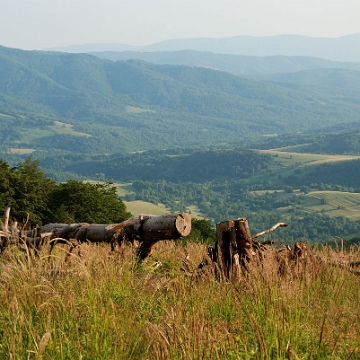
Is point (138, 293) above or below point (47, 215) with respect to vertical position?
above

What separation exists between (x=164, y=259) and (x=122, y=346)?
6868 millimetres

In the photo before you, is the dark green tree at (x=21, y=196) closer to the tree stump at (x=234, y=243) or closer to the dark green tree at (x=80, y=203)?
the dark green tree at (x=80, y=203)

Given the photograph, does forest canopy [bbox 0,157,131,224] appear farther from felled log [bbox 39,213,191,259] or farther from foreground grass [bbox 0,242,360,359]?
foreground grass [bbox 0,242,360,359]

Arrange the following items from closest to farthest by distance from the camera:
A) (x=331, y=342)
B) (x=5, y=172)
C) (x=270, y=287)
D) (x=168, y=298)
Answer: (x=331, y=342) < (x=270, y=287) < (x=168, y=298) < (x=5, y=172)

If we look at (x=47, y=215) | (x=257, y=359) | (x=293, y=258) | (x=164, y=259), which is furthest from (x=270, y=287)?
(x=47, y=215)

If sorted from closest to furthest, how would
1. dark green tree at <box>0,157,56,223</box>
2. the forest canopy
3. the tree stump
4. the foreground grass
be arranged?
the foreground grass < the tree stump < dark green tree at <box>0,157,56,223</box> < the forest canopy

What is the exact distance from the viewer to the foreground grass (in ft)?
13.4

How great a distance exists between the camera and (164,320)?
4020 mm

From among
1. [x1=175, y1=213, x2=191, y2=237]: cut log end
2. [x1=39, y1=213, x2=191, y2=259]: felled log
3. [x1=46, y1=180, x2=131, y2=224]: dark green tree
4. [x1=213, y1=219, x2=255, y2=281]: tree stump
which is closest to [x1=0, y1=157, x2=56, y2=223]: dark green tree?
[x1=46, y1=180, x2=131, y2=224]: dark green tree

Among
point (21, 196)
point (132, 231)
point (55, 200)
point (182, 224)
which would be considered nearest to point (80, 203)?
point (55, 200)

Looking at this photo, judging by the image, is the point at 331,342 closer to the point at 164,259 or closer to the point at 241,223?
the point at 241,223

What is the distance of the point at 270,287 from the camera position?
5336 mm

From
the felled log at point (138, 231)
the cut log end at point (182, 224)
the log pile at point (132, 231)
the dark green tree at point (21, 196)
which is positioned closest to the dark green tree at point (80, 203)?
the dark green tree at point (21, 196)

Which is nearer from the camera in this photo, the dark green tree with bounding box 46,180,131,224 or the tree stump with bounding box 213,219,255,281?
the tree stump with bounding box 213,219,255,281
